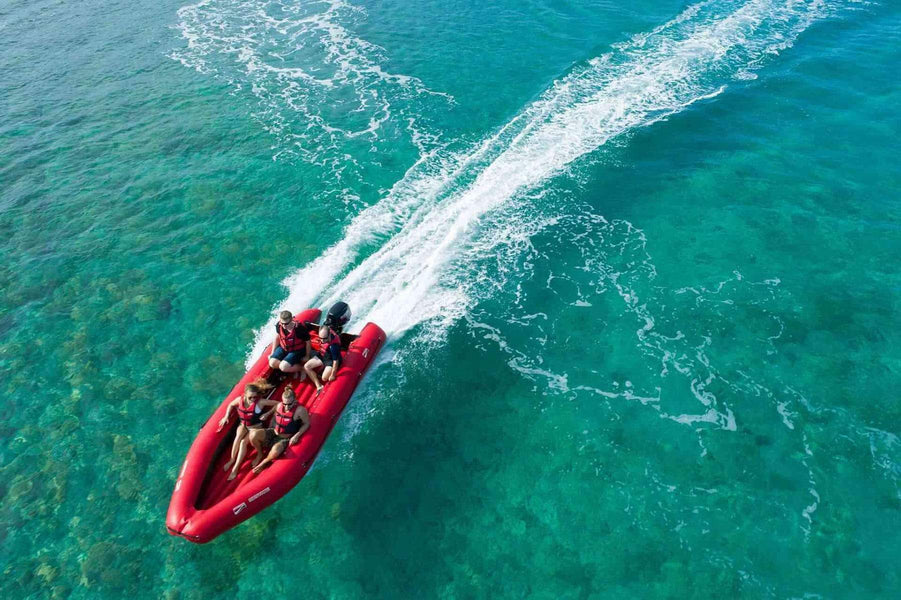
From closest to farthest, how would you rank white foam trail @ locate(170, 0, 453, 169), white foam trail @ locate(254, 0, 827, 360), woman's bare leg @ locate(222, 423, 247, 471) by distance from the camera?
woman's bare leg @ locate(222, 423, 247, 471)
white foam trail @ locate(254, 0, 827, 360)
white foam trail @ locate(170, 0, 453, 169)

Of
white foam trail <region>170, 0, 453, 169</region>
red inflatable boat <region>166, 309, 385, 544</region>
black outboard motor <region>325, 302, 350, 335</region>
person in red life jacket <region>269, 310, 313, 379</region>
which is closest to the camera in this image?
red inflatable boat <region>166, 309, 385, 544</region>

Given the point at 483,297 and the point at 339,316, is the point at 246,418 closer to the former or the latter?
the point at 339,316

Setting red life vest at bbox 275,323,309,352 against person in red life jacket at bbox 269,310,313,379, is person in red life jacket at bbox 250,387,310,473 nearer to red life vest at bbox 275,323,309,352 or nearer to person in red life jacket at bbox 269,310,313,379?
person in red life jacket at bbox 269,310,313,379

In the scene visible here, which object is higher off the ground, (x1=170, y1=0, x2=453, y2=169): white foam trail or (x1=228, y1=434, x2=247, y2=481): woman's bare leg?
(x1=170, y1=0, x2=453, y2=169): white foam trail

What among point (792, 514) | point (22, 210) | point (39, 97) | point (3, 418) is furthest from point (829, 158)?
point (39, 97)

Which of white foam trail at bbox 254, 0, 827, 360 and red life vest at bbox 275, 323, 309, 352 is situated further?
white foam trail at bbox 254, 0, 827, 360

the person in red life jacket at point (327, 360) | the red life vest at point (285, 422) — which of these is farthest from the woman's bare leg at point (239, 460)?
the person in red life jacket at point (327, 360)

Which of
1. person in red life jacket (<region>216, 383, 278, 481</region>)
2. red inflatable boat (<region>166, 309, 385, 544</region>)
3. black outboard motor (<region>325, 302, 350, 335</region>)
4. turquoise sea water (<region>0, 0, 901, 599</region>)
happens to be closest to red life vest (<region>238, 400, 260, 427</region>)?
person in red life jacket (<region>216, 383, 278, 481</region>)
